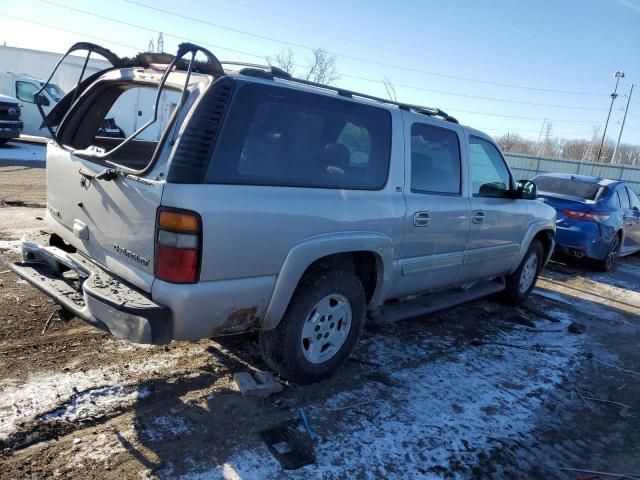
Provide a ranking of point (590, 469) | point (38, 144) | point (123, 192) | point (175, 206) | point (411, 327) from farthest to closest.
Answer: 1. point (38, 144)
2. point (411, 327)
3. point (590, 469)
4. point (123, 192)
5. point (175, 206)

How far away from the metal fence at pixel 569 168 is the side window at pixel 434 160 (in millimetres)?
28379

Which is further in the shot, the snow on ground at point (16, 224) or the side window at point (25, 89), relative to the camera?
the side window at point (25, 89)

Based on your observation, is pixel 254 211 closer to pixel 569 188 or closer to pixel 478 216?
pixel 478 216

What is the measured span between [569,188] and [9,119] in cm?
1484

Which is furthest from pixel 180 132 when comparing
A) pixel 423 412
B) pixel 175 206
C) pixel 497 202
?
pixel 497 202

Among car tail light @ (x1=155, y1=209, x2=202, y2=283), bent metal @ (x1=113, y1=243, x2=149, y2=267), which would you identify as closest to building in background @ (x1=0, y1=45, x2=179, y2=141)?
bent metal @ (x1=113, y1=243, x2=149, y2=267)

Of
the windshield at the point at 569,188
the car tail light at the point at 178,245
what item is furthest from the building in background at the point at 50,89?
the car tail light at the point at 178,245

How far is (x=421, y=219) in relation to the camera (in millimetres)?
4031

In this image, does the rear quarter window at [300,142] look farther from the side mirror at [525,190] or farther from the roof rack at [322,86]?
the side mirror at [525,190]

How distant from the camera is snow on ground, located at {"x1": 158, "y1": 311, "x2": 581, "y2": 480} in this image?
9.16 ft

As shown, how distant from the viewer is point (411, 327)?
506cm

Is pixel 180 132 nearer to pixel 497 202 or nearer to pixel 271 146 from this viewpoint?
pixel 271 146

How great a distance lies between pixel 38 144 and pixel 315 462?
18903 millimetres

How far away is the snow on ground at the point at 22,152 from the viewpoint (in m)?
13.9
